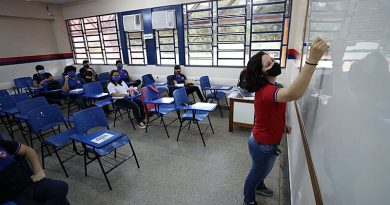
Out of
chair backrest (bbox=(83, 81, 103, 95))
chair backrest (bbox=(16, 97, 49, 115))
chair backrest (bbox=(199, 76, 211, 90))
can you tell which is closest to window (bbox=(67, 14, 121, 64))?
chair backrest (bbox=(83, 81, 103, 95))

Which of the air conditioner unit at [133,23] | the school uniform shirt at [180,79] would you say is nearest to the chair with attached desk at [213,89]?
the school uniform shirt at [180,79]

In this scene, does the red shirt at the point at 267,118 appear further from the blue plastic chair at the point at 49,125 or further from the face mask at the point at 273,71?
the blue plastic chair at the point at 49,125

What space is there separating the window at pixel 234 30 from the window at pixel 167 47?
419 millimetres

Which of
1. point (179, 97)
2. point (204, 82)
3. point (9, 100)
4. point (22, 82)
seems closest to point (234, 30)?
point (204, 82)

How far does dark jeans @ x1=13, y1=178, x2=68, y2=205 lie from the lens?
1660mm

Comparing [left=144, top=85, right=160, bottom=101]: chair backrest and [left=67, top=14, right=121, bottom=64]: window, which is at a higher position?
[left=67, top=14, right=121, bottom=64]: window

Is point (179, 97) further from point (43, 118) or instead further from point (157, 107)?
point (43, 118)

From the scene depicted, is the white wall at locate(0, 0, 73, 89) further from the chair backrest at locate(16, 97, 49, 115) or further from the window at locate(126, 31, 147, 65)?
the chair backrest at locate(16, 97, 49, 115)

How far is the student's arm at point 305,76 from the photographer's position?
90 cm

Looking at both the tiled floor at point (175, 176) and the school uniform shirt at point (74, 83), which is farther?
the school uniform shirt at point (74, 83)

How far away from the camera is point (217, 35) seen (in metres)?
5.28

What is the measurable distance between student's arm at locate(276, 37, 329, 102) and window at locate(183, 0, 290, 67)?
13.4 ft

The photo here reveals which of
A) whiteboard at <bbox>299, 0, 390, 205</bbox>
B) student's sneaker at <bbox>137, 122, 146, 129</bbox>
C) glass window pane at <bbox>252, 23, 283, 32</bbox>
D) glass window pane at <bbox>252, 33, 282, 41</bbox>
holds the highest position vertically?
glass window pane at <bbox>252, 23, 283, 32</bbox>

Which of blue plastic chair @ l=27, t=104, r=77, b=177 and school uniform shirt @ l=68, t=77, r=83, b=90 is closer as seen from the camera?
blue plastic chair @ l=27, t=104, r=77, b=177
